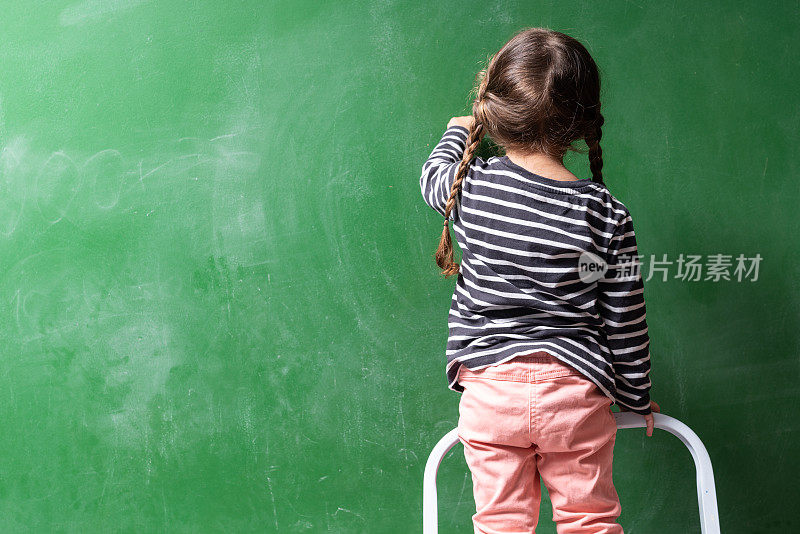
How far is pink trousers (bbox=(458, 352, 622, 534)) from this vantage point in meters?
0.93

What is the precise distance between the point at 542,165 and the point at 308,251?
49 cm

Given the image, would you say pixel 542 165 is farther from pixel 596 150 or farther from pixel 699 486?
pixel 699 486

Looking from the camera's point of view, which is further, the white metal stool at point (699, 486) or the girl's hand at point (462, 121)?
the girl's hand at point (462, 121)

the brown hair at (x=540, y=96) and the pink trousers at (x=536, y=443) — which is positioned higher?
the brown hair at (x=540, y=96)

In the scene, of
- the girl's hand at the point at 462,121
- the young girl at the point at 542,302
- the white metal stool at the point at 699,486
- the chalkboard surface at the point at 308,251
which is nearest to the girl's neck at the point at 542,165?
the young girl at the point at 542,302

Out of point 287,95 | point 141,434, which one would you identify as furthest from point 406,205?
point 141,434

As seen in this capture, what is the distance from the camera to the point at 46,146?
1.23 m

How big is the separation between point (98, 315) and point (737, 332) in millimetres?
1236

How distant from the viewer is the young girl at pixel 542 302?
916mm

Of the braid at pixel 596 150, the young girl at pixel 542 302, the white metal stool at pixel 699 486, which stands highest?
the braid at pixel 596 150

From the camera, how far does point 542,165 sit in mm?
945

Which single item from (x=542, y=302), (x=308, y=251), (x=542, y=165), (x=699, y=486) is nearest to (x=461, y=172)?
(x=542, y=165)

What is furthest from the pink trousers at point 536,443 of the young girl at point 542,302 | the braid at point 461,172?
the braid at point 461,172

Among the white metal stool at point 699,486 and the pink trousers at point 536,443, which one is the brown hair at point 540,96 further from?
the white metal stool at point 699,486
